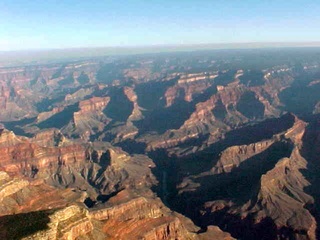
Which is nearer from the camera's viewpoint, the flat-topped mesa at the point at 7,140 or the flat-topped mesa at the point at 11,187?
the flat-topped mesa at the point at 11,187

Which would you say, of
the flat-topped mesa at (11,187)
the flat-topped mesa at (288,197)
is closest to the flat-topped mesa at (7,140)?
the flat-topped mesa at (11,187)

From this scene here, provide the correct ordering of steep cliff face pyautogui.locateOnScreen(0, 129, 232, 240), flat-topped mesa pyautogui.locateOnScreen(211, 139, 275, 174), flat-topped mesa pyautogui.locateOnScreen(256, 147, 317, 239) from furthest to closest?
1. flat-topped mesa pyautogui.locateOnScreen(211, 139, 275, 174)
2. flat-topped mesa pyautogui.locateOnScreen(256, 147, 317, 239)
3. steep cliff face pyautogui.locateOnScreen(0, 129, 232, 240)

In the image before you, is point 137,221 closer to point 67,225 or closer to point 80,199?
point 67,225

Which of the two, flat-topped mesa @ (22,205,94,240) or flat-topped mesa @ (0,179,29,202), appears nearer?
flat-topped mesa @ (22,205,94,240)

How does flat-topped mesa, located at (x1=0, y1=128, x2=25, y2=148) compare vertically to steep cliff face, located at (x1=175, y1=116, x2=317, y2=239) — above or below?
above

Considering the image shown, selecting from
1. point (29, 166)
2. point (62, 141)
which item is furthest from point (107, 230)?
point (62, 141)

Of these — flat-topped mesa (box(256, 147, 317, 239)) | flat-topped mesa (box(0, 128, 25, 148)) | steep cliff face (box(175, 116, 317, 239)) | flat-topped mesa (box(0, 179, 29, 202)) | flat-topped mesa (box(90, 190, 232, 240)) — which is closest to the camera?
flat-topped mesa (box(90, 190, 232, 240))

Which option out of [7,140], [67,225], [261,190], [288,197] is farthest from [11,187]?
[288,197]

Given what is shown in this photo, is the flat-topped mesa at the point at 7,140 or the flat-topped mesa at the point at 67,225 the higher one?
the flat-topped mesa at the point at 67,225

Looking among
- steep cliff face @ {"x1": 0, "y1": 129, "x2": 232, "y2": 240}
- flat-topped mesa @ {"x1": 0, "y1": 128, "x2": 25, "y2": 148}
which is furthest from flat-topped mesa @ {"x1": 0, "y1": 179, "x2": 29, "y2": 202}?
flat-topped mesa @ {"x1": 0, "y1": 128, "x2": 25, "y2": 148}

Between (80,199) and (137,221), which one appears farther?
(80,199)

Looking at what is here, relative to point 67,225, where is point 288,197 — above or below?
below

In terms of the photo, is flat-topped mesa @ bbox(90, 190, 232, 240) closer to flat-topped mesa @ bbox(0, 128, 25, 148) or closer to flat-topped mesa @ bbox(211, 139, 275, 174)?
flat-topped mesa @ bbox(211, 139, 275, 174)

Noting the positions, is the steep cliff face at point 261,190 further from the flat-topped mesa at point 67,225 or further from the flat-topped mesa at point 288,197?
the flat-topped mesa at point 67,225
